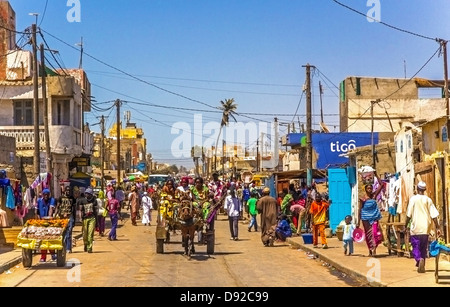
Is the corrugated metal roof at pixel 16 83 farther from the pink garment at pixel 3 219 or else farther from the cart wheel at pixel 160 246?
the cart wheel at pixel 160 246

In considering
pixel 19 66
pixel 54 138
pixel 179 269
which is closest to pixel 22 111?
pixel 54 138

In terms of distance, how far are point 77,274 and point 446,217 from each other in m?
8.53

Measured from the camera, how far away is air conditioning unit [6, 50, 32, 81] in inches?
1695

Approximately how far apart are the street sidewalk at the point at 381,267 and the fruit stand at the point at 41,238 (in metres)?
6.28

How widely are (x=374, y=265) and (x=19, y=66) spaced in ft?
99.7

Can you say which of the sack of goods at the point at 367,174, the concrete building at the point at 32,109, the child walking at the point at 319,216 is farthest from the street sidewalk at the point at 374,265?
the concrete building at the point at 32,109

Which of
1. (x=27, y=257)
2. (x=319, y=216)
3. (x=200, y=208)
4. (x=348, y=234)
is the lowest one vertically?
(x=27, y=257)

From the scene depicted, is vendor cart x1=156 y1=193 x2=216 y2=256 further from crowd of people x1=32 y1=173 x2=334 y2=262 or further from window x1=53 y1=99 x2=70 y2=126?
window x1=53 y1=99 x2=70 y2=126

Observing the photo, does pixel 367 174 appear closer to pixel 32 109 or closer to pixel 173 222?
pixel 173 222

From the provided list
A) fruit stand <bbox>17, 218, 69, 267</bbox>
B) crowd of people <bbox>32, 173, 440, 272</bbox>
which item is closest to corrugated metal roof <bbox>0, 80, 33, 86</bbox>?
crowd of people <bbox>32, 173, 440, 272</bbox>

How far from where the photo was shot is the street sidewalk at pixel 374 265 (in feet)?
46.6

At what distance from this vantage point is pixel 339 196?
29906 millimetres

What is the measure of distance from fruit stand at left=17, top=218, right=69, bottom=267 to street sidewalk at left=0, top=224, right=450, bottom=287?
630 mm
